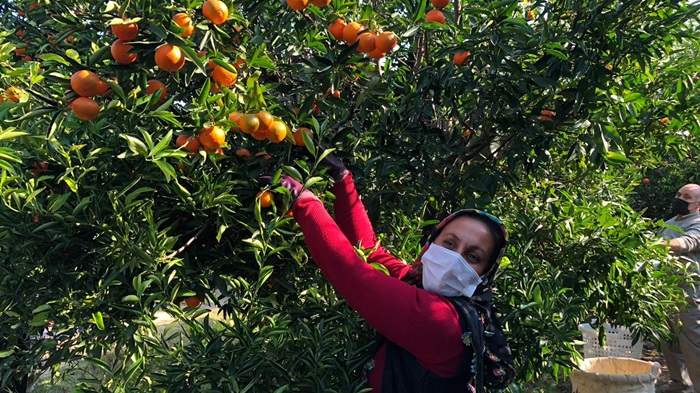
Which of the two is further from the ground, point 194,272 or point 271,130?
point 271,130

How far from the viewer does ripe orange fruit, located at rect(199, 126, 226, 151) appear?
125cm

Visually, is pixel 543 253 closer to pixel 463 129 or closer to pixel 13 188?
pixel 463 129

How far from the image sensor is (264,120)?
1303 mm

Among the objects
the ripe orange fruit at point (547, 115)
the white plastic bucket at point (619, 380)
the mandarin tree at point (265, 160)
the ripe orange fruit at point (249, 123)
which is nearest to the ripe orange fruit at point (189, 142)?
the mandarin tree at point (265, 160)

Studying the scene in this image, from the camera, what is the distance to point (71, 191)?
1.30 metres

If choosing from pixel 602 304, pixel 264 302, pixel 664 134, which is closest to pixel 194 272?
pixel 264 302

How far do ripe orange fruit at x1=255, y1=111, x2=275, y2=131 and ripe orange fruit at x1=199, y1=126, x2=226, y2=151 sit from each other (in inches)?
3.6

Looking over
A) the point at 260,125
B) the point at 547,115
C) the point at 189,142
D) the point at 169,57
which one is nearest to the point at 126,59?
the point at 169,57

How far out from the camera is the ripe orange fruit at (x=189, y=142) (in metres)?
1.28

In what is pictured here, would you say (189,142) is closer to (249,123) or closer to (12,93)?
(249,123)

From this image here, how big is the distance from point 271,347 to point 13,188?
713 millimetres

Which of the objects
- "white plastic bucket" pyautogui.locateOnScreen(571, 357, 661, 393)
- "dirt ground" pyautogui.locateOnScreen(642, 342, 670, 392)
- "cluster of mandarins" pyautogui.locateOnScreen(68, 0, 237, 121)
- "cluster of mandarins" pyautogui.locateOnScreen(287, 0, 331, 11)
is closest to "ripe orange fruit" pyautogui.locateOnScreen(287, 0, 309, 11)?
"cluster of mandarins" pyautogui.locateOnScreen(287, 0, 331, 11)

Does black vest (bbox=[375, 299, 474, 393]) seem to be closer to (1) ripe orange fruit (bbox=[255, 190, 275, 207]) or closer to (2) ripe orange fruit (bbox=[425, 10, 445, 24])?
(1) ripe orange fruit (bbox=[255, 190, 275, 207])

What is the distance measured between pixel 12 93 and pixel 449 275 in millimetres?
1206
